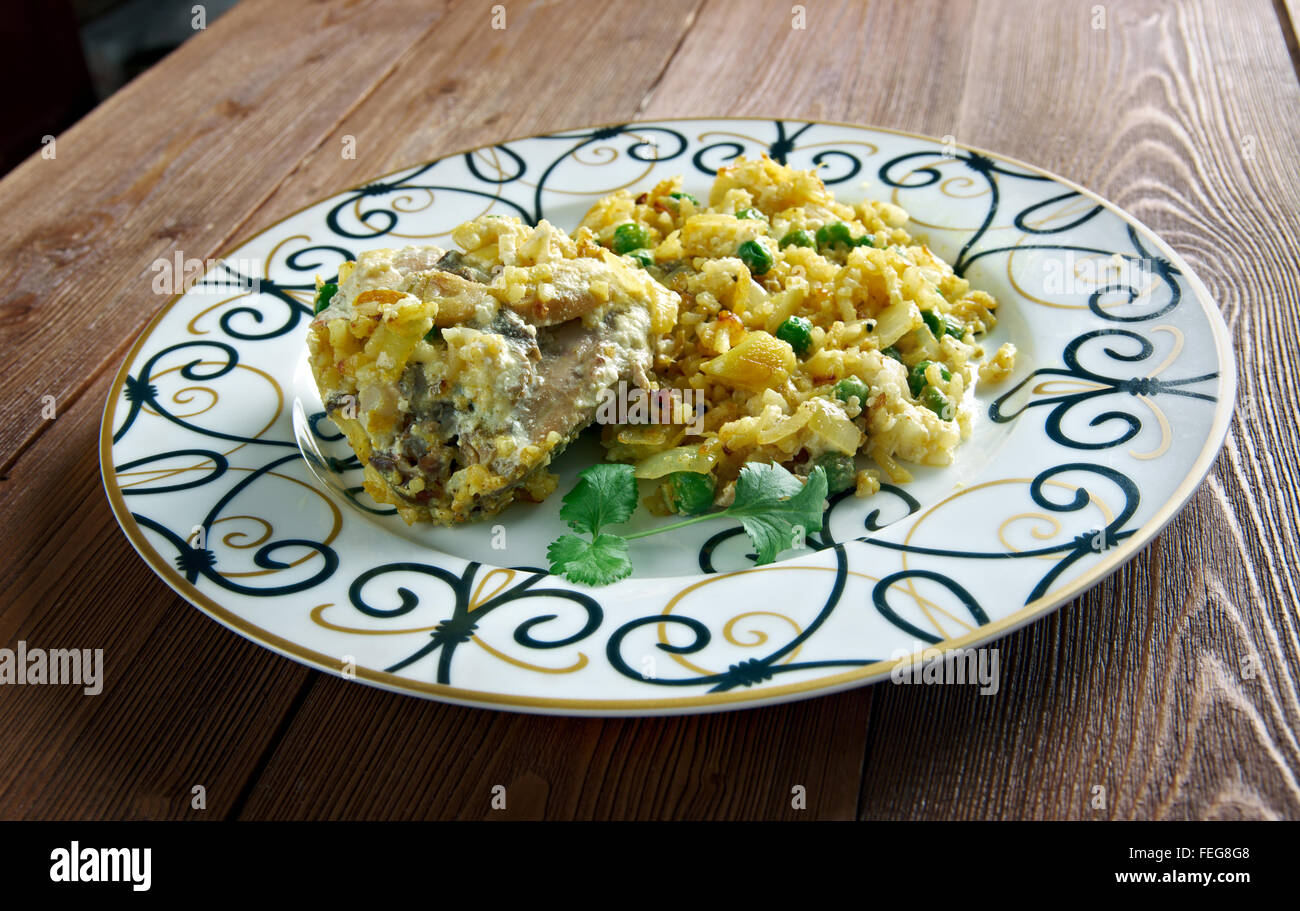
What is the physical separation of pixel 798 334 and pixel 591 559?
3.95ft

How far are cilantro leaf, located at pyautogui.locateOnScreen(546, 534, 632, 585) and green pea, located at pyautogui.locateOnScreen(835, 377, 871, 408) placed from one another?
924 mm

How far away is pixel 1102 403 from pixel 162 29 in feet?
38.2

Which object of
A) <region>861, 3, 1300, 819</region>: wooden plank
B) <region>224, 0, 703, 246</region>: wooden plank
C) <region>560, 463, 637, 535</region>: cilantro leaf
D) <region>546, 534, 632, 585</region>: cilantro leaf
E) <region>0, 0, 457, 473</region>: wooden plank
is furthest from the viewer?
<region>224, 0, 703, 246</region>: wooden plank

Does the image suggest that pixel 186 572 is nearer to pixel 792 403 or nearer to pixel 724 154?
pixel 792 403

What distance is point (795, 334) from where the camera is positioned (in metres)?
3.64

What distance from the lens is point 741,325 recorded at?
3678 millimetres

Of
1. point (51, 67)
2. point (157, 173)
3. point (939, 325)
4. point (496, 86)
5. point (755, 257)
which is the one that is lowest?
point (51, 67)

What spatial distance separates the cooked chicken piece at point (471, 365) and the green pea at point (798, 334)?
0.52 metres

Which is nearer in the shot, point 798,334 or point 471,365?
point 471,365

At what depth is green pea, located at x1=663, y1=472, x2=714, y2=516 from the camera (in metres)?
3.28

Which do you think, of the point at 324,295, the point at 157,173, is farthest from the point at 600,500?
the point at 157,173

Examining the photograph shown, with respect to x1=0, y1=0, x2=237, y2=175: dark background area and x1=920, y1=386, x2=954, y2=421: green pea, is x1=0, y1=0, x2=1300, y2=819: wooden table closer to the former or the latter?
x1=920, y1=386, x2=954, y2=421: green pea

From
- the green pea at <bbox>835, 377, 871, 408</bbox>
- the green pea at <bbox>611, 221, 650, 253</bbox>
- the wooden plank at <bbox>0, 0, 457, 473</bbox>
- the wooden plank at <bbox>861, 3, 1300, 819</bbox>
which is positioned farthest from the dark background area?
the wooden plank at <bbox>861, 3, 1300, 819</bbox>

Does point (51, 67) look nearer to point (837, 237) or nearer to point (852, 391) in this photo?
point (837, 237)
